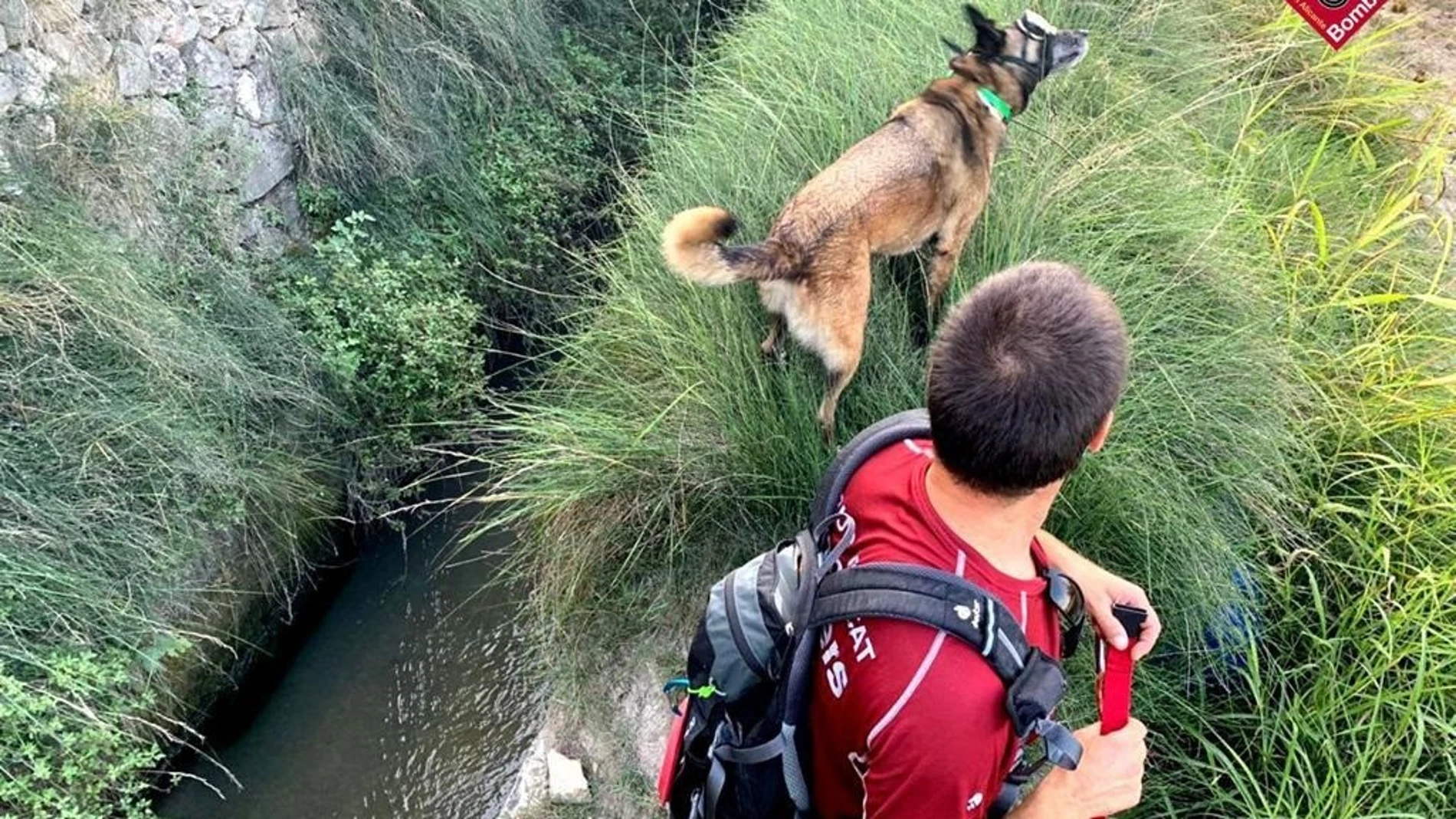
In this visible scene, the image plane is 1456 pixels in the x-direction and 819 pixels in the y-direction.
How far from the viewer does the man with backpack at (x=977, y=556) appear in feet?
3.49

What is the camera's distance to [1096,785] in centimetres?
121

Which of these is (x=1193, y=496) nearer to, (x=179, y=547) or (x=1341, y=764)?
(x=1341, y=764)

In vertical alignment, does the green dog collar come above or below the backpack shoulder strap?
below

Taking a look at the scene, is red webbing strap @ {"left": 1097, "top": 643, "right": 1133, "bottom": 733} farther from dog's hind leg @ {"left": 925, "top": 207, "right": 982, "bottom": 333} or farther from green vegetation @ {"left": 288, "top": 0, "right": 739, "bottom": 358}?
green vegetation @ {"left": 288, "top": 0, "right": 739, "bottom": 358}

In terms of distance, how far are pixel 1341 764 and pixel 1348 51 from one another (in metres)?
3.49

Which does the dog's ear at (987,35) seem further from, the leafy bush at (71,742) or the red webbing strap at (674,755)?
the leafy bush at (71,742)

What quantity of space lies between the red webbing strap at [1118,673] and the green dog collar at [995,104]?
2.05 m

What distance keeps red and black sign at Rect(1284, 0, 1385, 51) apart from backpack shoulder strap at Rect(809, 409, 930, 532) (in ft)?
9.35

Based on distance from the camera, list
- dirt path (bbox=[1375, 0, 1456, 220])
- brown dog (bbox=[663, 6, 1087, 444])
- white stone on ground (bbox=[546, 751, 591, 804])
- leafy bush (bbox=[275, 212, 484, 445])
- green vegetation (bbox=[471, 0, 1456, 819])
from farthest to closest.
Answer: dirt path (bbox=[1375, 0, 1456, 220])
leafy bush (bbox=[275, 212, 484, 445])
white stone on ground (bbox=[546, 751, 591, 804])
brown dog (bbox=[663, 6, 1087, 444])
green vegetation (bbox=[471, 0, 1456, 819])

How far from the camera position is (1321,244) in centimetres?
302

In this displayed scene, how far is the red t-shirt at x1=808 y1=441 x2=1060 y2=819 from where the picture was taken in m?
1.05

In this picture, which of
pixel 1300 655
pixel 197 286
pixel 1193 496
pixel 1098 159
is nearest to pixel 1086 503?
pixel 1193 496

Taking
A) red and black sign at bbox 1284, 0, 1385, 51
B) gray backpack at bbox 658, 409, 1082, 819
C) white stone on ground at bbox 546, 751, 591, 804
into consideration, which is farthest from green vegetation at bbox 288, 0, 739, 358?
gray backpack at bbox 658, 409, 1082, 819

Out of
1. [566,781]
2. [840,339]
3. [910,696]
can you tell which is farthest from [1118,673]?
[566,781]
